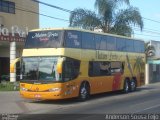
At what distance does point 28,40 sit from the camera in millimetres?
21953

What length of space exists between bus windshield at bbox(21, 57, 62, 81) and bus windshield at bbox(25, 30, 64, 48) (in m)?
0.77

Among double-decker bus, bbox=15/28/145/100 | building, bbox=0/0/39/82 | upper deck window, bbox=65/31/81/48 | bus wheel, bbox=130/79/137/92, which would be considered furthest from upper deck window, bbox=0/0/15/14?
upper deck window, bbox=65/31/81/48

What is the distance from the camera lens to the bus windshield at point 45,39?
2103 centimetres

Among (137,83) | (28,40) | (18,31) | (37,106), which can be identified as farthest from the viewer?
(18,31)

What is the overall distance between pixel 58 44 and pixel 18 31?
12908 mm

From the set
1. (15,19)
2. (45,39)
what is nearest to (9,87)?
(45,39)

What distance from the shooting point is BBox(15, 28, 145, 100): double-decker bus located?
20359 millimetres

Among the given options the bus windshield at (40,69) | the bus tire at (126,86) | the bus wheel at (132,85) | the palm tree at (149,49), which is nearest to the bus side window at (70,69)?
the bus windshield at (40,69)

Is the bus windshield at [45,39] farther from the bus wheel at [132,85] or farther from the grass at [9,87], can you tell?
the bus wheel at [132,85]

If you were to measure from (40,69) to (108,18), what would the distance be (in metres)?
17.0

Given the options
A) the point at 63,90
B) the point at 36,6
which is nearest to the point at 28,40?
the point at 63,90

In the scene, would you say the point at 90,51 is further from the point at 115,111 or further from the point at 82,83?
the point at 115,111

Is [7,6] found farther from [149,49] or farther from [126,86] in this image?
[149,49]

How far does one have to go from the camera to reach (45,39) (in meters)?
21.4
